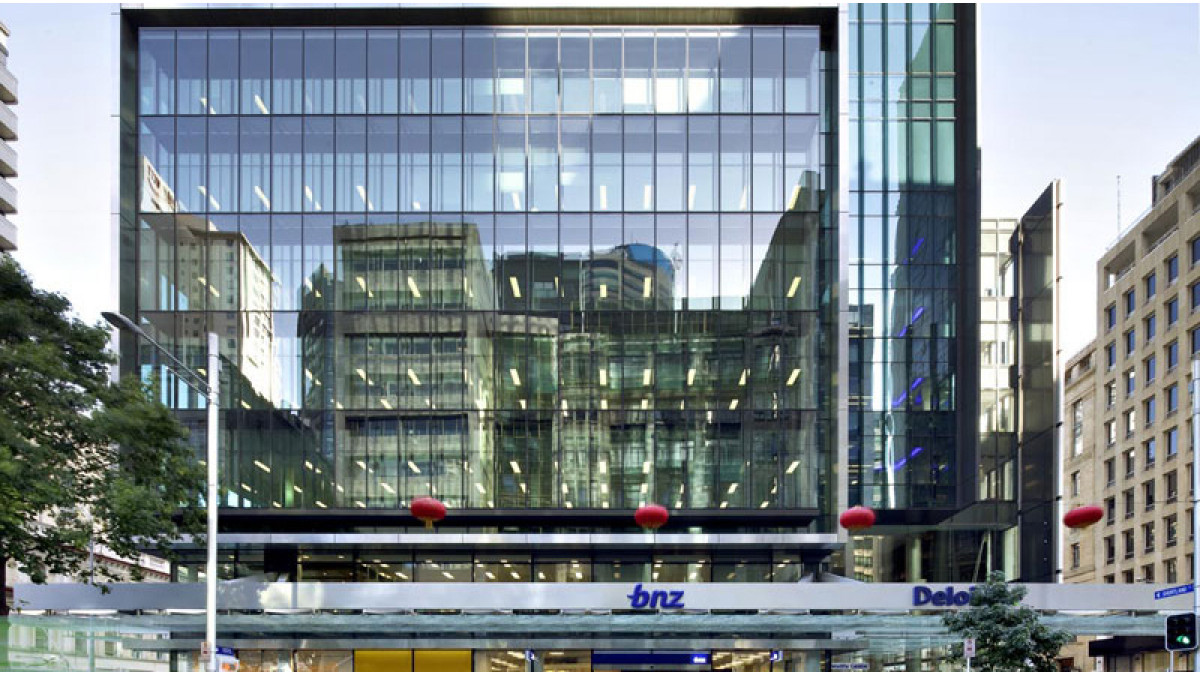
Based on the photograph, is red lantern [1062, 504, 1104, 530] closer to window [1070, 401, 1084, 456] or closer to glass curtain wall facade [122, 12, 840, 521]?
glass curtain wall facade [122, 12, 840, 521]

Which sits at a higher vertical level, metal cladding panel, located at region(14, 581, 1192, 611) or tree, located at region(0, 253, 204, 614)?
tree, located at region(0, 253, 204, 614)

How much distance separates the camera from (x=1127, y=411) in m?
94.4

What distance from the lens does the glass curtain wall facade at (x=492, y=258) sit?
42375 mm

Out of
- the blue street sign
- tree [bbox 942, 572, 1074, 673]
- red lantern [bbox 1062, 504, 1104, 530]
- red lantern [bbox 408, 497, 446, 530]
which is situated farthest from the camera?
red lantern [bbox 408, 497, 446, 530]

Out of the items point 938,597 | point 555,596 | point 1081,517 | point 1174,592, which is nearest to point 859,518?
point 938,597

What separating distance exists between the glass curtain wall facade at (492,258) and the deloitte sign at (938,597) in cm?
500

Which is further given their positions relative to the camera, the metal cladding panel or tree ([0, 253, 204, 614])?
the metal cladding panel

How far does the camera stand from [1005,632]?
33.7m

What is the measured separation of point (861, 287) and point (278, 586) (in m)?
27.9

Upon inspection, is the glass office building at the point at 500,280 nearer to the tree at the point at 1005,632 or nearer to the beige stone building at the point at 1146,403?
the tree at the point at 1005,632

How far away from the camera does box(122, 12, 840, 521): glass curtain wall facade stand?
42.4 meters

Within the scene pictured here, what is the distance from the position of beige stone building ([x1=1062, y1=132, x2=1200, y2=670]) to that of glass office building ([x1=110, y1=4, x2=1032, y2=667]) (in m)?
48.4

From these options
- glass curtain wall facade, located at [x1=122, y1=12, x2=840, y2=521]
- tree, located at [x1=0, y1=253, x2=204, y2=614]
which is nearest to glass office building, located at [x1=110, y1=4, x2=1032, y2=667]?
glass curtain wall facade, located at [x1=122, y1=12, x2=840, y2=521]

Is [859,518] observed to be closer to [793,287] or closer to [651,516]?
[651,516]
